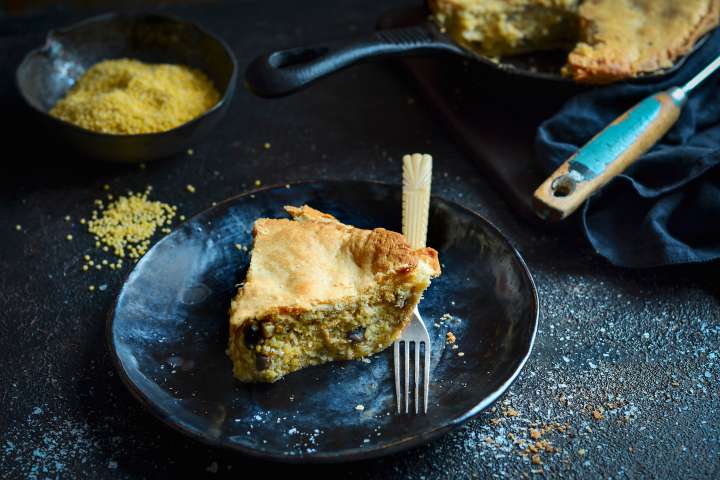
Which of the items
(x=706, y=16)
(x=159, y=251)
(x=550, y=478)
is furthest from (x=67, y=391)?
(x=706, y=16)

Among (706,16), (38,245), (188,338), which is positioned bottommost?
(38,245)

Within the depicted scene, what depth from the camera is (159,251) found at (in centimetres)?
229

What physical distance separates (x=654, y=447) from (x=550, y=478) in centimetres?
30

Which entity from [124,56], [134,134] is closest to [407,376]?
[134,134]

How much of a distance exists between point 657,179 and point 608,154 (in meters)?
0.24

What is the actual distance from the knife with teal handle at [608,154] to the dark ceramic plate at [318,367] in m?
0.27

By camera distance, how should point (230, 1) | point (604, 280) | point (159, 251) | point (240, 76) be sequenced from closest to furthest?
point (159, 251)
point (604, 280)
point (240, 76)
point (230, 1)

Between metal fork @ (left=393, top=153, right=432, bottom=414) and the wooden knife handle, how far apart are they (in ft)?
1.29

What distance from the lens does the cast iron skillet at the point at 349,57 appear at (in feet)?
8.38

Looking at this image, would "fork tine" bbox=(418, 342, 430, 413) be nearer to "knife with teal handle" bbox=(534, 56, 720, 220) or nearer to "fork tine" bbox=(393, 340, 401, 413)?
"fork tine" bbox=(393, 340, 401, 413)

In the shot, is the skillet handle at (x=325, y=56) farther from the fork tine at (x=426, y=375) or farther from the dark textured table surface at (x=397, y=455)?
the fork tine at (x=426, y=375)

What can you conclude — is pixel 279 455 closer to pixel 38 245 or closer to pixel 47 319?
pixel 47 319

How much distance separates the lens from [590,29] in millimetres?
2879

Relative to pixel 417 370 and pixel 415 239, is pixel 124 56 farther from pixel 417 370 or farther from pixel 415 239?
pixel 417 370
